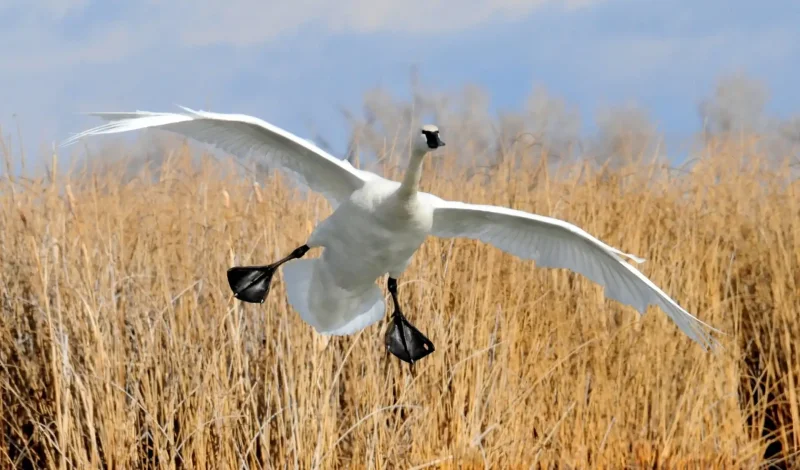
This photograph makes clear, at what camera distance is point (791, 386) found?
15.1 feet

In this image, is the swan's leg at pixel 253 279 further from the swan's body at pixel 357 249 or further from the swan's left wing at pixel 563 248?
the swan's left wing at pixel 563 248

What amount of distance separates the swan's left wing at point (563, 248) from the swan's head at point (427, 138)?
1.62ft

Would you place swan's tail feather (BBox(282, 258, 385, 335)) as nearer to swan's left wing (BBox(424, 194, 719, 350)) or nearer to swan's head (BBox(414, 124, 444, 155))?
swan's left wing (BBox(424, 194, 719, 350))

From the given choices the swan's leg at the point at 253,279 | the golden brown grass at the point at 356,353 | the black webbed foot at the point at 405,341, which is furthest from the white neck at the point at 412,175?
the golden brown grass at the point at 356,353

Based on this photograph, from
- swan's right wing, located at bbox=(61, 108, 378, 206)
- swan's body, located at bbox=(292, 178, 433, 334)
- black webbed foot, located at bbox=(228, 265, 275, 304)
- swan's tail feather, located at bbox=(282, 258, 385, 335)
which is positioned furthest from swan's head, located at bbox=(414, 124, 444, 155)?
black webbed foot, located at bbox=(228, 265, 275, 304)

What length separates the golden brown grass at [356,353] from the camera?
331cm

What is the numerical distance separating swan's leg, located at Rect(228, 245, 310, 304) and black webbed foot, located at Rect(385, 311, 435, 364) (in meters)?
0.38

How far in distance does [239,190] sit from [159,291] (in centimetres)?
134

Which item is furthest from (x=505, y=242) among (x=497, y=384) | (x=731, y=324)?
(x=731, y=324)

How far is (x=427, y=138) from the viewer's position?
2.58 m

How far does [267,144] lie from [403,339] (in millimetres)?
762

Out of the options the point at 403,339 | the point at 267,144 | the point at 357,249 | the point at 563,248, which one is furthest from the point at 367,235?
the point at 563,248

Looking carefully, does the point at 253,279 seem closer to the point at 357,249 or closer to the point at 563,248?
the point at 357,249

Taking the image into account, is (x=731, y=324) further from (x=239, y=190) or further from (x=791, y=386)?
(x=239, y=190)
